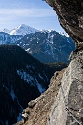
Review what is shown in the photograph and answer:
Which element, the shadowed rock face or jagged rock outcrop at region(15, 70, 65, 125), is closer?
the shadowed rock face

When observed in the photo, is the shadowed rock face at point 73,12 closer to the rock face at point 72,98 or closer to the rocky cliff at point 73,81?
the rocky cliff at point 73,81

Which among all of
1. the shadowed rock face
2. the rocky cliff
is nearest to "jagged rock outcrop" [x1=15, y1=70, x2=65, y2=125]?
the rocky cliff

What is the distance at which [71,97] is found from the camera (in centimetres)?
1473

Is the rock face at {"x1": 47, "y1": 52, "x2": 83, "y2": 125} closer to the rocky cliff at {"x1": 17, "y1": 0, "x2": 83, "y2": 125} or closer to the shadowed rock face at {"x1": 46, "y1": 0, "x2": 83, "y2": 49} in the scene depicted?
the rocky cliff at {"x1": 17, "y1": 0, "x2": 83, "y2": 125}

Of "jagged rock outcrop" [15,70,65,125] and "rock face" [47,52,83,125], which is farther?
"jagged rock outcrop" [15,70,65,125]

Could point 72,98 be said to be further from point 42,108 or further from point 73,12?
point 42,108

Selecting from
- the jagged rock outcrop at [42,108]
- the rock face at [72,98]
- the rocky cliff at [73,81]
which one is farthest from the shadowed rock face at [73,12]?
the jagged rock outcrop at [42,108]

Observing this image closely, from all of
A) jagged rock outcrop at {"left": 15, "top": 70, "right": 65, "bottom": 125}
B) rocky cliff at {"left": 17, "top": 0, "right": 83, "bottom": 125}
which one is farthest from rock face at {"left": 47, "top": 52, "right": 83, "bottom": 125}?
jagged rock outcrop at {"left": 15, "top": 70, "right": 65, "bottom": 125}

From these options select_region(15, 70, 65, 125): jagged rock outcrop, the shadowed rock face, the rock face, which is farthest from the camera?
select_region(15, 70, 65, 125): jagged rock outcrop

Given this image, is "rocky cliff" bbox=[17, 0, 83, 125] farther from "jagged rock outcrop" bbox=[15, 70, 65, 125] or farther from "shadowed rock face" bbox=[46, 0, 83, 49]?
"jagged rock outcrop" bbox=[15, 70, 65, 125]

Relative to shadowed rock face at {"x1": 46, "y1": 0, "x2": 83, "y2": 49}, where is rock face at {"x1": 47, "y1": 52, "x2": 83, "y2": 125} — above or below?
below

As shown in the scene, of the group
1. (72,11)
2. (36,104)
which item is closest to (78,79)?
(72,11)

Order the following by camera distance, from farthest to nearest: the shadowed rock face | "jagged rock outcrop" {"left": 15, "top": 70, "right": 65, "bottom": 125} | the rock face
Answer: "jagged rock outcrop" {"left": 15, "top": 70, "right": 65, "bottom": 125}
the shadowed rock face
the rock face

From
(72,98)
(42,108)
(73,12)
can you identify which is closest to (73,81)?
(72,98)
